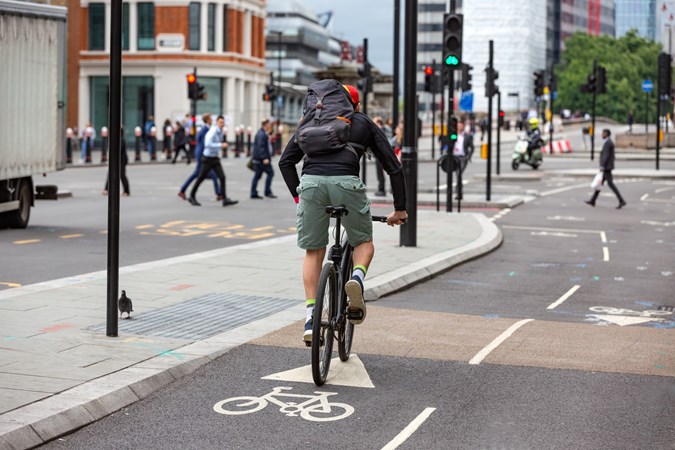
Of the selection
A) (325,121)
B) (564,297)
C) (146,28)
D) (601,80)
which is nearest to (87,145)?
(601,80)

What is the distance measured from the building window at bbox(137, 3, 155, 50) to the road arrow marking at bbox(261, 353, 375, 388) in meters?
77.6

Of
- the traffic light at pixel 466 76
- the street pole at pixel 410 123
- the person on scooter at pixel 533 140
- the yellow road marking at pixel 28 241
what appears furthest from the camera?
the person on scooter at pixel 533 140

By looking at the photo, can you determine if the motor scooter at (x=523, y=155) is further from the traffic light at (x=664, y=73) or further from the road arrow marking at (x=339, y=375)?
the road arrow marking at (x=339, y=375)

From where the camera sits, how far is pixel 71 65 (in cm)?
7288

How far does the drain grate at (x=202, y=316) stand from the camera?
9.91 meters

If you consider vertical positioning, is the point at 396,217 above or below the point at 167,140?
below

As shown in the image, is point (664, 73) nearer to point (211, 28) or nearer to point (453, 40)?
point (453, 40)

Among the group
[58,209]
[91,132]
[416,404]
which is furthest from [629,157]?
[416,404]

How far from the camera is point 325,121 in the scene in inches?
325

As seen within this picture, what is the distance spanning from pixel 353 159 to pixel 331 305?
0.96m

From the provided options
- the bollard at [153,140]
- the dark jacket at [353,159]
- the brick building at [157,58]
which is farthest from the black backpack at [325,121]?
the brick building at [157,58]

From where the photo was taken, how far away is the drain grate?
9914 mm

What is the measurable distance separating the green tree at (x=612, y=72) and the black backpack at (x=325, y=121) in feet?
454

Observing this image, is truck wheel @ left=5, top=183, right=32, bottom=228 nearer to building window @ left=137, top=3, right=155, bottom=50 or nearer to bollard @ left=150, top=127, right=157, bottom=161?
bollard @ left=150, top=127, right=157, bottom=161
